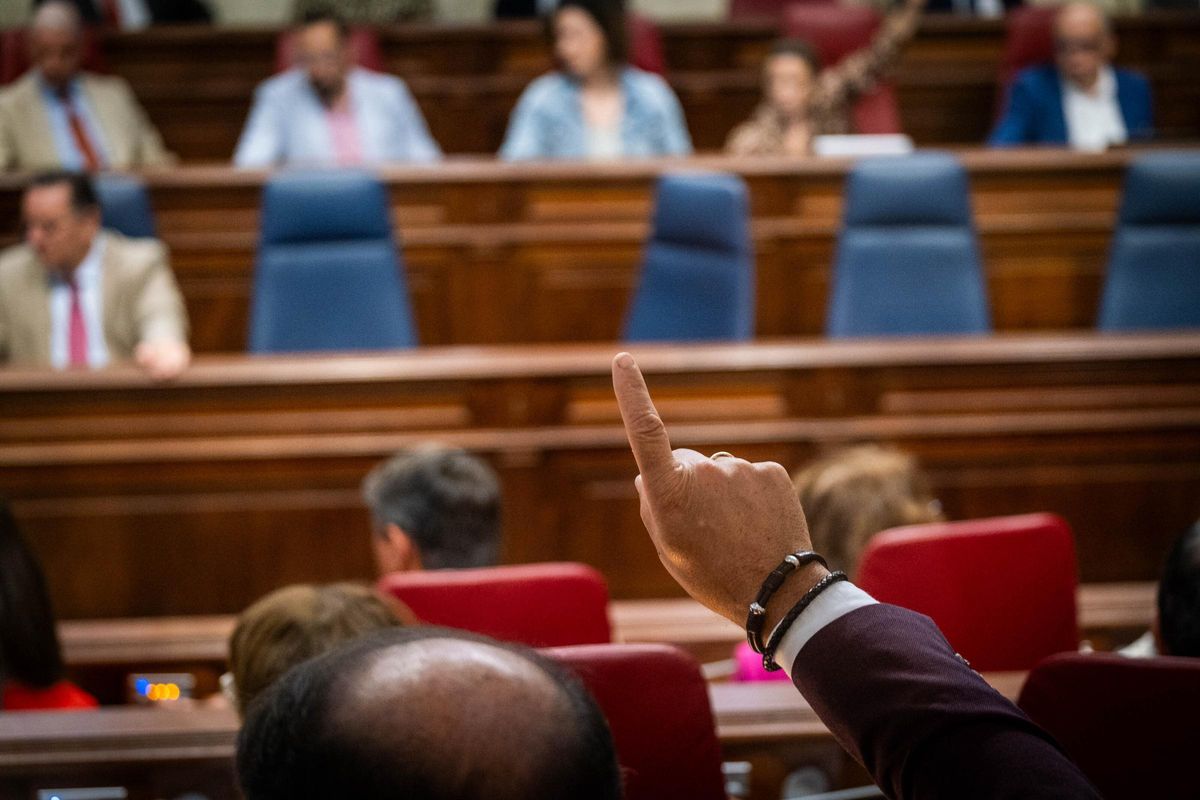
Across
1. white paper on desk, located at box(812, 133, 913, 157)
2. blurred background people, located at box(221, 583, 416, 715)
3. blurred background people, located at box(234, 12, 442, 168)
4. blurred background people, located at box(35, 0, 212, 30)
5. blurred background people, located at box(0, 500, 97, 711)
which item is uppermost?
blurred background people, located at box(35, 0, 212, 30)

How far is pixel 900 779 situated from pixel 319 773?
0.92 ft

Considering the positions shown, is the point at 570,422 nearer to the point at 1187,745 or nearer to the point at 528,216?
the point at 528,216

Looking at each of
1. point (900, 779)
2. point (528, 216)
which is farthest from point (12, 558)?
point (528, 216)

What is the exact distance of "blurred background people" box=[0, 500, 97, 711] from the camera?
1609 mm

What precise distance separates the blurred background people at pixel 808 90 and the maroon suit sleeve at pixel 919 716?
3.51m

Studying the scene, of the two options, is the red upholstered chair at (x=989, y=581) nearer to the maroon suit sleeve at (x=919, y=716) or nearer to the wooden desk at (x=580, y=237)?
the maroon suit sleeve at (x=919, y=716)

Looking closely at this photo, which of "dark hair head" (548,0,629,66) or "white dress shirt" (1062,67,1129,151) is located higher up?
"dark hair head" (548,0,629,66)

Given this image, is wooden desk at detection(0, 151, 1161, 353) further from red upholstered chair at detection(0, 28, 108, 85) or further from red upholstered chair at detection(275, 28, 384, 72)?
red upholstered chair at detection(0, 28, 108, 85)

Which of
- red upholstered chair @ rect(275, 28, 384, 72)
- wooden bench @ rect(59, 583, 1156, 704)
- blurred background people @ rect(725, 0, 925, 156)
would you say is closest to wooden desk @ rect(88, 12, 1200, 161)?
red upholstered chair @ rect(275, 28, 384, 72)

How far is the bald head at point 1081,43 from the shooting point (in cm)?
445

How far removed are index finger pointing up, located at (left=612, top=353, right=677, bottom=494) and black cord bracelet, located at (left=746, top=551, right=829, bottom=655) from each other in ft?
0.26

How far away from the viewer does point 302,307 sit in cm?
352

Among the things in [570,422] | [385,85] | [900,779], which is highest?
[385,85]

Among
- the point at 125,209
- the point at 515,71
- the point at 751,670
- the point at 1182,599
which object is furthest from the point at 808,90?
the point at 1182,599
